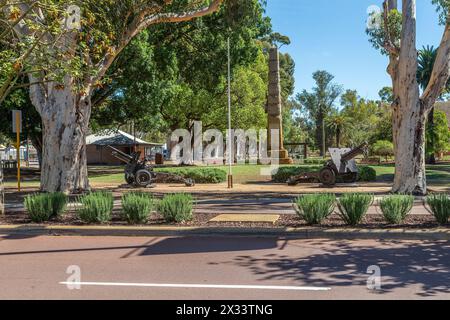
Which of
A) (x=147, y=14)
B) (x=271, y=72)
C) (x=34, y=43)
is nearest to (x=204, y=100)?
(x=271, y=72)

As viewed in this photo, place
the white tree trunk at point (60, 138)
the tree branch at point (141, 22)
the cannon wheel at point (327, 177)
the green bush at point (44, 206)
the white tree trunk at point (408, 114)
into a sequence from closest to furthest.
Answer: the green bush at point (44, 206) → the white tree trunk at point (60, 138) → the tree branch at point (141, 22) → the white tree trunk at point (408, 114) → the cannon wheel at point (327, 177)

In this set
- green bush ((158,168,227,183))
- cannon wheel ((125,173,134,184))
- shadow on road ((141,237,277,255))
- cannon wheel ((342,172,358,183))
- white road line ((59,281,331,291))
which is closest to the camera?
white road line ((59,281,331,291))

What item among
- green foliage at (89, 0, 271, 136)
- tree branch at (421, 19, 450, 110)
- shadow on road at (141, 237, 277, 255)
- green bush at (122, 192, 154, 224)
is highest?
green foliage at (89, 0, 271, 136)

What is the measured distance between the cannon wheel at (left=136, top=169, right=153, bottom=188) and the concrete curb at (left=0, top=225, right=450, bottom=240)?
10945mm

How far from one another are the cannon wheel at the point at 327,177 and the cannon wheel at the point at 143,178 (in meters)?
7.31

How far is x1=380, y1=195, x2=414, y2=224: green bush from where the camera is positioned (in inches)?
396

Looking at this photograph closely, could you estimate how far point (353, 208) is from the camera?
995cm

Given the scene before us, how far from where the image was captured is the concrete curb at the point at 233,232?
922 cm

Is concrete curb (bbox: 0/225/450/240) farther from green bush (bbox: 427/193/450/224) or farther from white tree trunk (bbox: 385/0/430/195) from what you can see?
white tree trunk (bbox: 385/0/430/195)

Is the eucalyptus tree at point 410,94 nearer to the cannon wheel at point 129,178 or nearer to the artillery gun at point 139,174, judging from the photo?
the artillery gun at point 139,174

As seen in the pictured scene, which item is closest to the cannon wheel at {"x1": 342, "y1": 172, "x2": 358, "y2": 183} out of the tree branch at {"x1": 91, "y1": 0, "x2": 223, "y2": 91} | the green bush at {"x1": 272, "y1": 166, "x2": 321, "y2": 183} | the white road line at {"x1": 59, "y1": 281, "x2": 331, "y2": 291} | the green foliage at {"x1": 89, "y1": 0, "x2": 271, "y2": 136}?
the green bush at {"x1": 272, "y1": 166, "x2": 321, "y2": 183}

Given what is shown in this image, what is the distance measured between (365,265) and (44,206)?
7001 millimetres

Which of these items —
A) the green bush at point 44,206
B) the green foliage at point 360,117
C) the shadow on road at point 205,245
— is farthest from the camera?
the green foliage at point 360,117

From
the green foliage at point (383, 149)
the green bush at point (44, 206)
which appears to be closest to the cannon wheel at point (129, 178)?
the green bush at point (44, 206)
